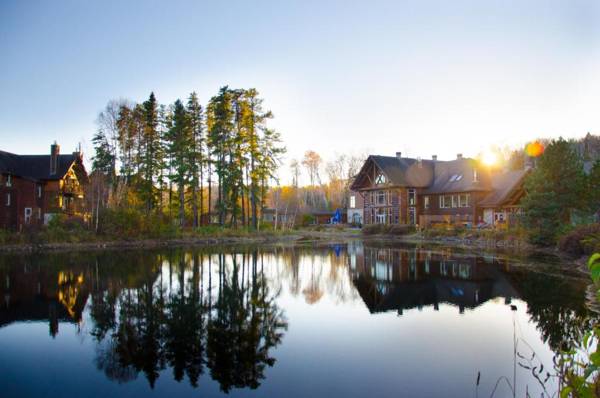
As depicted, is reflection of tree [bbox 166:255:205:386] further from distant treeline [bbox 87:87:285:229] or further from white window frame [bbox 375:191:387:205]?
white window frame [bbox 375:191:387:205]

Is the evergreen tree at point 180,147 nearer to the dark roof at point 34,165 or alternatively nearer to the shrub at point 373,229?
the dark roof at point 34,165

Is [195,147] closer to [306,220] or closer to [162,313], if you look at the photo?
[306,220]

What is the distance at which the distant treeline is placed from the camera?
1634 inches

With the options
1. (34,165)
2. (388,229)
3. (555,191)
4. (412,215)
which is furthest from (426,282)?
(34,165)

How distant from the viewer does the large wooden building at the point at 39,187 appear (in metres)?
38.5

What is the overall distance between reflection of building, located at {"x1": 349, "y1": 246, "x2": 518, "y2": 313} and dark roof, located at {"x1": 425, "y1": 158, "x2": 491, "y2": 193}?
24.4 m

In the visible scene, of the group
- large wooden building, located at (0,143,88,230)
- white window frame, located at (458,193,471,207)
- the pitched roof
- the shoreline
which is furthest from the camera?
the pitched roof

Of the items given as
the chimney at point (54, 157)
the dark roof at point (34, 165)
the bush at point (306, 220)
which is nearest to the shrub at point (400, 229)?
the bush at point (306, 220)

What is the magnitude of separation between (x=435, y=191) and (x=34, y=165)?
42.5 m

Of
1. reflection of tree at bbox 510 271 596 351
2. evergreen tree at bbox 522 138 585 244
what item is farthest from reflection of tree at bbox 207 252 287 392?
evergreen tree at bbox 522 138 585 244

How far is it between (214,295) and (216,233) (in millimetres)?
27141

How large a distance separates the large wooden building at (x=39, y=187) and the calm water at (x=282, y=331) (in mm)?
22652

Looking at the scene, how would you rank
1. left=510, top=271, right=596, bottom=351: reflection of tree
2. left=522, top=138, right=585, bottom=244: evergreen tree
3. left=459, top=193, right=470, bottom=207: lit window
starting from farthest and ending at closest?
left=459, top=193, right=470, bottom=207: lit window
left=522, top=138, right=585, bottom=244: evergreen tree
left=510, top=271, right=596, bottom=351: reflection of tree

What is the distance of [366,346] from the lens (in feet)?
31.0
